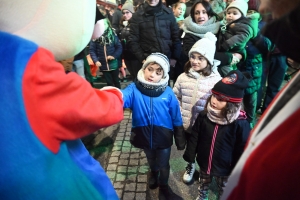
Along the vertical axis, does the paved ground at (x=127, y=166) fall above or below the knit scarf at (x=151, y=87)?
below

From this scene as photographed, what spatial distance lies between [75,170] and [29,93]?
0.41m

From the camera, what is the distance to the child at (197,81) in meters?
2.52

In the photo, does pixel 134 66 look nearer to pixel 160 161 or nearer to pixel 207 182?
pixel 160 161

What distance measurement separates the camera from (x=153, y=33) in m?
3.84

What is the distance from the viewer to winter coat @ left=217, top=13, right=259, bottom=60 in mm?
3172

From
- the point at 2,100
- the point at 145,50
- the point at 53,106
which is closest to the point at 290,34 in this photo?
the point at 53,106

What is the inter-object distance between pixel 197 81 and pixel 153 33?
5.28 feet

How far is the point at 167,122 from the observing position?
2.35 metres

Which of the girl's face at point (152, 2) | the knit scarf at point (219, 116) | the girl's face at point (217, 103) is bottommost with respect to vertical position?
the knit scarf at point (219, 116)

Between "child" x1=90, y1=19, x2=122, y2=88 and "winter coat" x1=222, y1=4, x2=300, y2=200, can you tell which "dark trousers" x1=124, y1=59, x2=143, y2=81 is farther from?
"winter coat" x1=222, y1=4, x2=300, y2=200

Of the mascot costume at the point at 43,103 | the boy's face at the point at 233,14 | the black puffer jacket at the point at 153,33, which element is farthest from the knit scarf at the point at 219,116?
the black puffer jacket at the point at 153,33

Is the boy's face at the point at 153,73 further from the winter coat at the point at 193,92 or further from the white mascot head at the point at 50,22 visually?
the white mascot head at the point at 50,22

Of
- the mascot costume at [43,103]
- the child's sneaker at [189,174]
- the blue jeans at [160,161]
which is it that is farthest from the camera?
the child's sneaker at [189,174]

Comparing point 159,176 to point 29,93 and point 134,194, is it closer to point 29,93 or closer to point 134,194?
point 134,194
